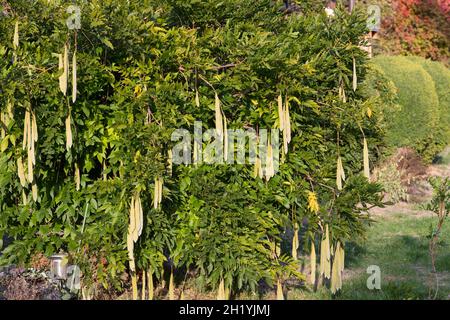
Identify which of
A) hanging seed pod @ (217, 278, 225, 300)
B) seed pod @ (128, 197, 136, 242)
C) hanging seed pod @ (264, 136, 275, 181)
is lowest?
hanging seed pod @ (217, 278, 225, 300)

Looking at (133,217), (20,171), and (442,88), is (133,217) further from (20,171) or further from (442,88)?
(442,88)

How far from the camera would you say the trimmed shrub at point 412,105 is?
1151 centimetres

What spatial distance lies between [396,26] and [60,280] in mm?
12849

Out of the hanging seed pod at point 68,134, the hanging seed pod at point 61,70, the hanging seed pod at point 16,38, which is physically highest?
the hanging seed pod at point 16,38

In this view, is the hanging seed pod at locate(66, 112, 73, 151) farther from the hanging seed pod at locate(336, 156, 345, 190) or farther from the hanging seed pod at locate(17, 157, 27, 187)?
the hanging seed pod at locate(336, 156, 345, 190)

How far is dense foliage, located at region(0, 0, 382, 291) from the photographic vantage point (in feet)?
14.4

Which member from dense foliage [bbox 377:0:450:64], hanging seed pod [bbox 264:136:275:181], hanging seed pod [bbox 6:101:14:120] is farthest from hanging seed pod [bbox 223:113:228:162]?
dense foliage [bbox 377:0:450:64]

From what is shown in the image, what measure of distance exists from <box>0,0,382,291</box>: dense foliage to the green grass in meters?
0.84

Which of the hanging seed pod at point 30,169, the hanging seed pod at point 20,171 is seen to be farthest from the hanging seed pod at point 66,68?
the hanging seed pod at point 20,171

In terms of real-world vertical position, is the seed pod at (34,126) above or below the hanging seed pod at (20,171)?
above

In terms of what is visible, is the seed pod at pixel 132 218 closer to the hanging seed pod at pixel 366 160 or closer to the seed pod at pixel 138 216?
the seed pod at pixel 138 216

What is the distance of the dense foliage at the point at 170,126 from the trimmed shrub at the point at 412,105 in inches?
248

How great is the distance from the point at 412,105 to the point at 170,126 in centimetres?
815
